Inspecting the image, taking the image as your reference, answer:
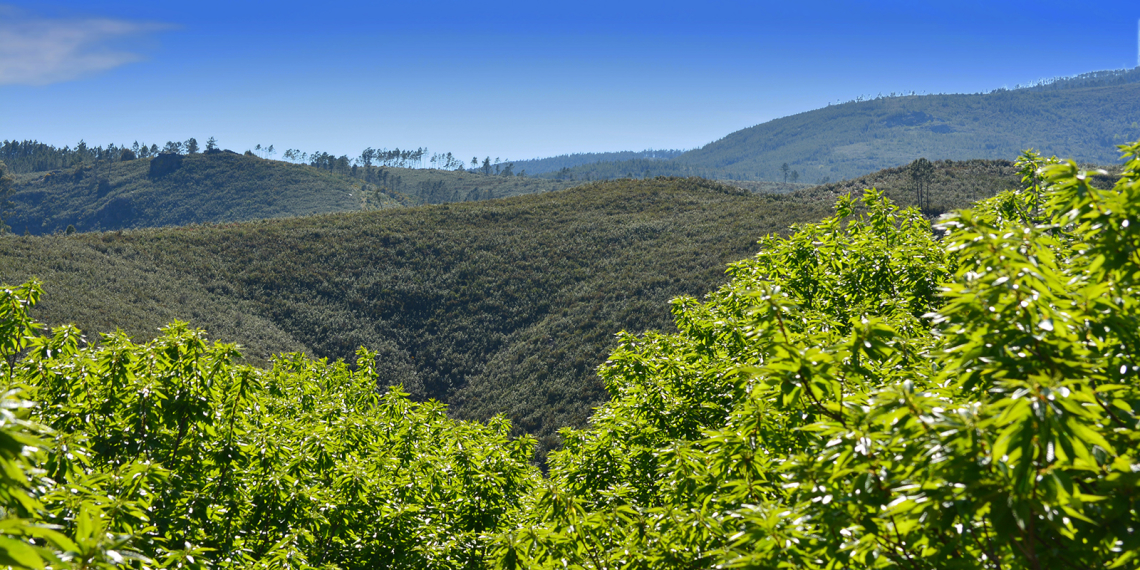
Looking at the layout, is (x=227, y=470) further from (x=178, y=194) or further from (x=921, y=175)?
(x=178, y=194)

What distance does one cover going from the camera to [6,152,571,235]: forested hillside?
143 metres

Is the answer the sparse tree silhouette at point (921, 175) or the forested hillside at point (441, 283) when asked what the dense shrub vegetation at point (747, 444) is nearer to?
the forested hillside at point (441, 283)

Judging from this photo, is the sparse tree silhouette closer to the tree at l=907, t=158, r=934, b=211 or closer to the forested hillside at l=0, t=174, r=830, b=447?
the tree at l=907, t=158, r=934, b=211

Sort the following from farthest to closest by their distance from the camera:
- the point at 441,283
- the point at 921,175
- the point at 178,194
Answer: the point at 178,194 < the point at 921,175 < the point at 441,283

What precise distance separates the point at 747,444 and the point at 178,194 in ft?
593

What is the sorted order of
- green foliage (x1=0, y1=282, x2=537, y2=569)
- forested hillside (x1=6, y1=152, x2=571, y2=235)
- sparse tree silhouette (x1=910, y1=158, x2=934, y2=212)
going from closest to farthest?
green foliage (x1=0, y1=282, x2=537, y2=569)
sparse tree silhouette (x1=910, y1=158, x2=934, y2=212)
forested hillside (x1=6, y1=152, x2=571, y2=235)

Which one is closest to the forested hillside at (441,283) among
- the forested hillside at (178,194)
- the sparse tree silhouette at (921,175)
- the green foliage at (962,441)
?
the sparse tree silhouette at (921,175)

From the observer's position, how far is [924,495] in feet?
9.55

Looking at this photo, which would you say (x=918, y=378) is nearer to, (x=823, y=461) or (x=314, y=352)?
(x=823, y=461)

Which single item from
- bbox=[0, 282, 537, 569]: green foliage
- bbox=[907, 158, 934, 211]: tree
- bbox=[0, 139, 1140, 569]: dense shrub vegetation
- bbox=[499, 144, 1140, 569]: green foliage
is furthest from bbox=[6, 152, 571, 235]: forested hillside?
bbox=[499, 144, 1140, 569]: green foliage

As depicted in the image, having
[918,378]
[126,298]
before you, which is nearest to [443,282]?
[126,298]

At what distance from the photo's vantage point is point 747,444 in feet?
17.9

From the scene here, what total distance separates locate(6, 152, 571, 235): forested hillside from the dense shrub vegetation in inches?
5394

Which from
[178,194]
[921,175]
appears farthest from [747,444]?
[178,194]
